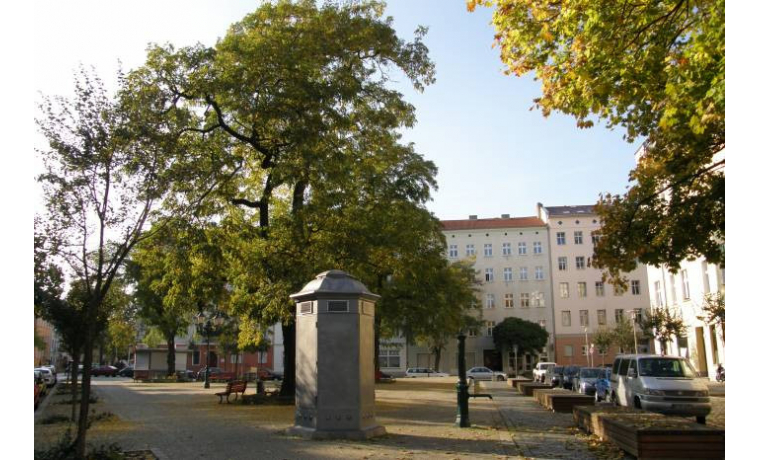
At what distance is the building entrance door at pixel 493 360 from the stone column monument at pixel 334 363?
63075 millimetres

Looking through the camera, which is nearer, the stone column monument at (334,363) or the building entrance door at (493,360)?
the stone column monument at (334,363)

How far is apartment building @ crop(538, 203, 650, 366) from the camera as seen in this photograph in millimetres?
72562

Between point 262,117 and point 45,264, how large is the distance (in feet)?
31.0

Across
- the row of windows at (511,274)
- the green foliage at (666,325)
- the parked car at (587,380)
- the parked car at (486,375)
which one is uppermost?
the row of windows at (511,274)

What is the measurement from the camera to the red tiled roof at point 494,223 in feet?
261

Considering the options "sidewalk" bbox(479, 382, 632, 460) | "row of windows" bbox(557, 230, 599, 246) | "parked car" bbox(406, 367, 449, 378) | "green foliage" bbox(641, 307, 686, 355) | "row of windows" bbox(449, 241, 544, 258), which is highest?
"row of windows" bbox(557, 230, 599, 246)

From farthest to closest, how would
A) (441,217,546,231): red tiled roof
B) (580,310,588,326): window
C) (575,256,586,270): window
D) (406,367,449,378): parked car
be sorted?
(441,217,546,231): red tiled roof, (575,256,586,270): window, (580,310,588,326): window, (406,367,449,378): parked car

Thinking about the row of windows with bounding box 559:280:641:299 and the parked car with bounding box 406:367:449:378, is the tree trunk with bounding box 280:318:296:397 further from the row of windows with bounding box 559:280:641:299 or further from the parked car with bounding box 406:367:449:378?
the row of windows with bounding box 559:280:641:299

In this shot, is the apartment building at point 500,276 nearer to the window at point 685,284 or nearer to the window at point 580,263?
the window at point 580,263

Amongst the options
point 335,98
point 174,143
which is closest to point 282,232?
point 335,98

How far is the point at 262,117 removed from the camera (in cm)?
1908

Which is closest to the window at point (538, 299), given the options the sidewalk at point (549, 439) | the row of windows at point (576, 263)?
the row of windows at point (576, 263)

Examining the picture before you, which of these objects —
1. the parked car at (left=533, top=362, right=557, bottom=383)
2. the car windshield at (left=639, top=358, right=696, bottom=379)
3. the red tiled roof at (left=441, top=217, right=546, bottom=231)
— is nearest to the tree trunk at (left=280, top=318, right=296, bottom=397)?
the car windshield at (left=639, top=358, right=696, bottom=379)

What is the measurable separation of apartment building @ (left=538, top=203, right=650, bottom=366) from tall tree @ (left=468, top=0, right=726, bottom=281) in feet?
187
